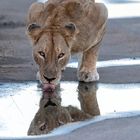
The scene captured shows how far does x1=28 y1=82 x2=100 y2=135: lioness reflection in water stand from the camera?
28.2ft

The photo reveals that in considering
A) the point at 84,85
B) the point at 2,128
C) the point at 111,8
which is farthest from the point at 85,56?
the point at 111,8

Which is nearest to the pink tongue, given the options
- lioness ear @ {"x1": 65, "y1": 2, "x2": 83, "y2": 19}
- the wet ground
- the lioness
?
the lioness

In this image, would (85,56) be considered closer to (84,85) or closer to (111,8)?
(84,85)

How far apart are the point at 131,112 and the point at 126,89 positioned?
3.75 feet

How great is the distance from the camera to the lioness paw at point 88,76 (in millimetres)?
10500

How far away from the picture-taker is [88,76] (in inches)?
414

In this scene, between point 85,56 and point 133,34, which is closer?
point 85,56

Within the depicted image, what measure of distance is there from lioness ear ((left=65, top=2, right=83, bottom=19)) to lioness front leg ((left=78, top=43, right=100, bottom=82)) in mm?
669

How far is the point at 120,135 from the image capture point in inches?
318

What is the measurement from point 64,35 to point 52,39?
0.31m

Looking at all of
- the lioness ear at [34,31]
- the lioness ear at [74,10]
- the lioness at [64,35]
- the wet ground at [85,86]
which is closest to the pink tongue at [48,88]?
the lioness at [64,35]

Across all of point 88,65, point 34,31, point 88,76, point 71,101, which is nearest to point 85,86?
point 88,76

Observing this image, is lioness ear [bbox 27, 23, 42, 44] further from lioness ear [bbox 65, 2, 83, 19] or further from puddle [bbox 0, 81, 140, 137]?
puddle [bbox 0, 81, 140, 137]

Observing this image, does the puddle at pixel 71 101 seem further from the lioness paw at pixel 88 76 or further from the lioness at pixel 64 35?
the lioness at pixel 64 35
